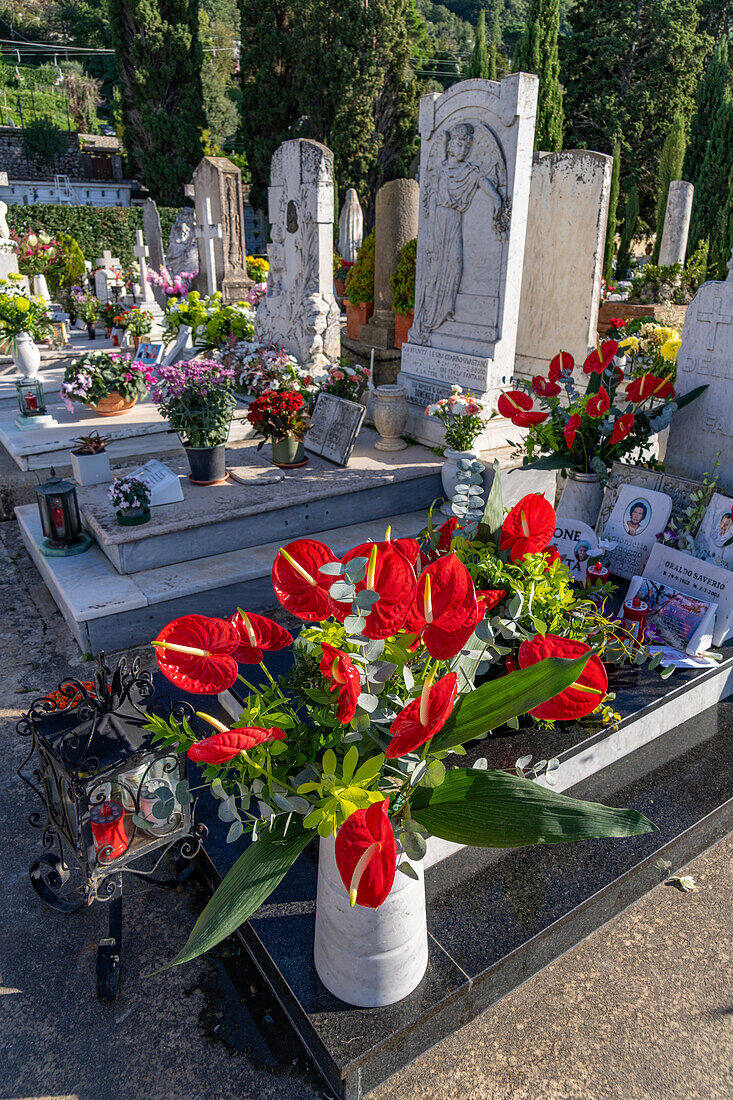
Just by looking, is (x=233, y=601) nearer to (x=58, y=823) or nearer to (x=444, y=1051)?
(x=58, y=823)

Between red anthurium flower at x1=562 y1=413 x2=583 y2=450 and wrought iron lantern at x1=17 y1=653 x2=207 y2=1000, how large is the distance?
2.72 m

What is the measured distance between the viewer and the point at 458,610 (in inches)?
57.9

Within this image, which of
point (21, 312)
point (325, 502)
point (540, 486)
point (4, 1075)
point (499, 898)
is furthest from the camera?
point (21, 312)

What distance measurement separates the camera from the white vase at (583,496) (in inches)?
172

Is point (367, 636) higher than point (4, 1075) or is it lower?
higher

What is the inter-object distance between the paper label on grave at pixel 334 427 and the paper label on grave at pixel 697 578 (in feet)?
9.75

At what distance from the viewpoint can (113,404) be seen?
24.6 ft

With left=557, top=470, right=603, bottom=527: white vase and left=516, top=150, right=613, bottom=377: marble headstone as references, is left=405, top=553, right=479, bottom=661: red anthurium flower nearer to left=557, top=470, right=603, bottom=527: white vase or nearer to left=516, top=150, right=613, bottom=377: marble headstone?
left=557, top=470, right=603, bottom=527: white vase

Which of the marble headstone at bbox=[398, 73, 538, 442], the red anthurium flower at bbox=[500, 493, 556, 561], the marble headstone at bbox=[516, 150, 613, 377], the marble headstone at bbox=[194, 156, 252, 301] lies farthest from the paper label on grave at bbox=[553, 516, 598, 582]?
the marble headstone at bbox=[194, 156, 252, 301]

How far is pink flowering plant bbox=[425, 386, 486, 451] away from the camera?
570 cm

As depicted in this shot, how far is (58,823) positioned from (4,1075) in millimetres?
700

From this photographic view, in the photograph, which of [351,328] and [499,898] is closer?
[499,898]

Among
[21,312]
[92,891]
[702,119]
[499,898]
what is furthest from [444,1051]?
[702,119]

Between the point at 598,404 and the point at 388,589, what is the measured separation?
3.02m
